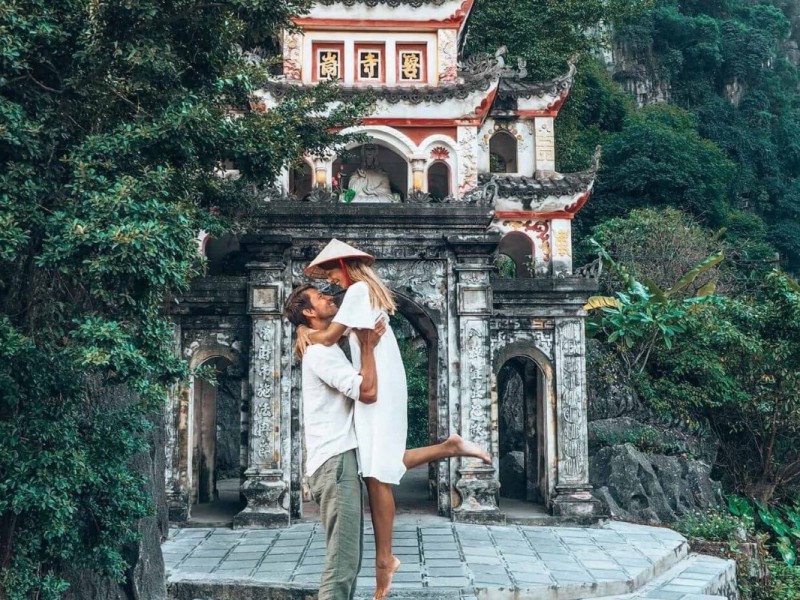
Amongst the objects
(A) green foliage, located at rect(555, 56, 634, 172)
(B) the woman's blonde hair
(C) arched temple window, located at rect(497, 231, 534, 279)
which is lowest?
(B) the woman's blonde hair

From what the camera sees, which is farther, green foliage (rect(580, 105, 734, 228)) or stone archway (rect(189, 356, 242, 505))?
green foliage (rect(580, 105, 734, 228))

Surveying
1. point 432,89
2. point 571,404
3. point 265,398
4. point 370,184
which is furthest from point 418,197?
point 571,404

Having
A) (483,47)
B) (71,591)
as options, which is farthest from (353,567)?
(483,47)

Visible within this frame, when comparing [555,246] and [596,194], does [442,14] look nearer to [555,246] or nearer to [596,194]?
[555,246]

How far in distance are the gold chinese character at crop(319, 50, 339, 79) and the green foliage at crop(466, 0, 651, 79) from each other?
9.42 metres

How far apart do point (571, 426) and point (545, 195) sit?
4.62 meters

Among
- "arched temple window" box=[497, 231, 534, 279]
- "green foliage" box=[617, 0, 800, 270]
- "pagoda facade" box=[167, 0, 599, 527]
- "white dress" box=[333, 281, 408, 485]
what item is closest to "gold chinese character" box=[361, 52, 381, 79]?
"pagoda facade" box=[167, 0, 599, 527]

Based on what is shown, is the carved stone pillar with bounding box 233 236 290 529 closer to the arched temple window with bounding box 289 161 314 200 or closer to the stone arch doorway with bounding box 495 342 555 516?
the stone arch doorway with bounding box 495 342 555 516

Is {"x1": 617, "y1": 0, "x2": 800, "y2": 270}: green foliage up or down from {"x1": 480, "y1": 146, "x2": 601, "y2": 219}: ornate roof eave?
up

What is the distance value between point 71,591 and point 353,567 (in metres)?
3.43

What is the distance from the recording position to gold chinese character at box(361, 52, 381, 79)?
14984 millimetres

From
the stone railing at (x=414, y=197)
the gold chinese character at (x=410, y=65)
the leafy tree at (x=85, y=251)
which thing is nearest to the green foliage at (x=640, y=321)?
the gold chinese character at (x=410, y=65)

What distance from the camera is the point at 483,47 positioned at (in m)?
24.0

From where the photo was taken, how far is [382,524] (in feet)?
16.2
